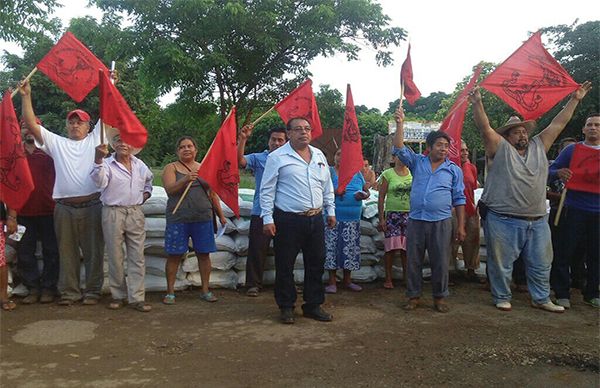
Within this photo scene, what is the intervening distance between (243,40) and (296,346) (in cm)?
1240

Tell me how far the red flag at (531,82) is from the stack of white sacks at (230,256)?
1846 mm

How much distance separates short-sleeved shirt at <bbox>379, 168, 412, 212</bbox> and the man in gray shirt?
892 mm

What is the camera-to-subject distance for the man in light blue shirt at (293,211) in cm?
453

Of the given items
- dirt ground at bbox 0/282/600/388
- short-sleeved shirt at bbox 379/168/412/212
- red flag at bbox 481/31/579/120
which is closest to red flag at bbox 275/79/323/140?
short-sleeved shirt at bbox 379/168/412/212

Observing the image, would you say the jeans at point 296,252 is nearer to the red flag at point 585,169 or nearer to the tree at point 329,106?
the red flag at point 585,169

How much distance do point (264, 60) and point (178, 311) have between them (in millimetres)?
11543

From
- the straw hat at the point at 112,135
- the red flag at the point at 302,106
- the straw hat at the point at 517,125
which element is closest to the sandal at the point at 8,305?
the straw hat at the point at 112,135

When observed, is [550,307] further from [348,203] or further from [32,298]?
[32,298]

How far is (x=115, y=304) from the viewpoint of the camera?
4.92 metres

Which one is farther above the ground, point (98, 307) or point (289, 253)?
point (289, 253)

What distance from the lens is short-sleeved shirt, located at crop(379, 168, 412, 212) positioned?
580cm

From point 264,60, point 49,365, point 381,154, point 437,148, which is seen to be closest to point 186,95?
point 264,60

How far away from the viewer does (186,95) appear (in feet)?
49.2

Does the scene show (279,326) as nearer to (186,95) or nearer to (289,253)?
(289,253)
